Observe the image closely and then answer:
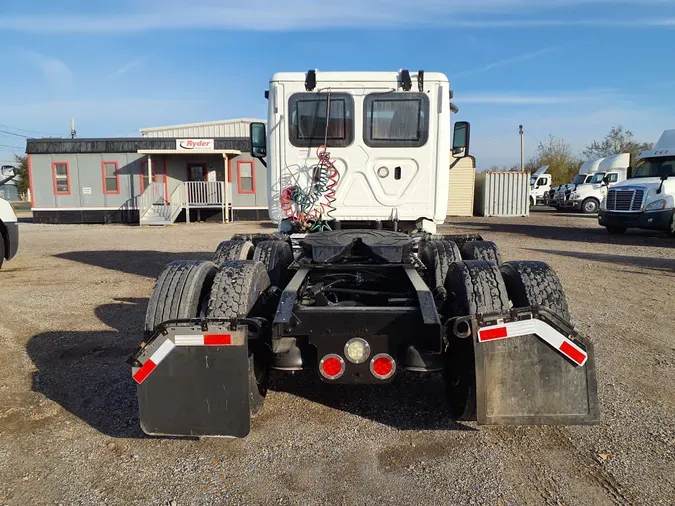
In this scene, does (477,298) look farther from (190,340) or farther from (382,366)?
(190,340)

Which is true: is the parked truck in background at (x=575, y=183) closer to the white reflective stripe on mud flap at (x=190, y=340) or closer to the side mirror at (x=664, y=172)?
the side mirror at (x=664, y=172)

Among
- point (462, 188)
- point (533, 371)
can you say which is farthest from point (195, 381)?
point (462, 188)

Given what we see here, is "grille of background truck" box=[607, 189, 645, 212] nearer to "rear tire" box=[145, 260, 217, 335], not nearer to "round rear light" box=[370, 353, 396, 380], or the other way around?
"round rear light" box=[370, 353, 396, 380]

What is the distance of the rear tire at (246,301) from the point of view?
3.19 meters

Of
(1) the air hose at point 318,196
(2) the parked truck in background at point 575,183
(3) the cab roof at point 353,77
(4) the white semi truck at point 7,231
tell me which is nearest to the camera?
(3) the cab roof at point 353,77

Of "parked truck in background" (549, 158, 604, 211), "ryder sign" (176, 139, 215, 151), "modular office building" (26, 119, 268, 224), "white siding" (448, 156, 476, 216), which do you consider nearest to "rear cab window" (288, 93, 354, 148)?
"modular office building" (26, 119, 268, 224)

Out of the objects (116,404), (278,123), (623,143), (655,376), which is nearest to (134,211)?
(278,123)

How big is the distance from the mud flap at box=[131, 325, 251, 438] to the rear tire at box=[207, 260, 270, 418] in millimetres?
265

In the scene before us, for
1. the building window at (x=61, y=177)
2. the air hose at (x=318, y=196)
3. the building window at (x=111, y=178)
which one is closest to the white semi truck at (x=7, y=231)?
the air hose at (x=318, y=196)

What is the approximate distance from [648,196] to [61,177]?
23369 millimetres

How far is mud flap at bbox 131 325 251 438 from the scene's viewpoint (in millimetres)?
2812

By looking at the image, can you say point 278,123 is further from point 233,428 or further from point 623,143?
point 623,143

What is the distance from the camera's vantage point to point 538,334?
2.77 meters

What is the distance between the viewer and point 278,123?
18.8 ft
